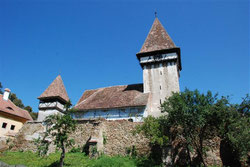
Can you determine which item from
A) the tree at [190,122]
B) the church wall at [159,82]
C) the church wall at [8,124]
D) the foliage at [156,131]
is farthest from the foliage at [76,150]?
the church wall at [8,124]

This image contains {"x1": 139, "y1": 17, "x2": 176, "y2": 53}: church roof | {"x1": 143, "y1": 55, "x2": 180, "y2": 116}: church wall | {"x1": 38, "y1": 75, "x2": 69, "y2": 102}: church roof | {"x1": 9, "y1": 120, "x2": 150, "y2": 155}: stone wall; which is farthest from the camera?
{"x1": 38, "y1": 75, "x2": 69, "y2": 102}: church roof

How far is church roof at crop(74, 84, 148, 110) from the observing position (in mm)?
20797

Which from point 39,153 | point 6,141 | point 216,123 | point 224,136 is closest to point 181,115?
point 216,123

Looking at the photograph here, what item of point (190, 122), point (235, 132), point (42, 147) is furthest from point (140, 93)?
point (42, 147)

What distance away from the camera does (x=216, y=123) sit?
37.8 feet

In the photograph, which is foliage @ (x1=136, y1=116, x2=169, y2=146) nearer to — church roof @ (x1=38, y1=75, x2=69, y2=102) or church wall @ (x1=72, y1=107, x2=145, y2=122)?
church wall @ (x1=72, y1=107, x2=145, y2=122)

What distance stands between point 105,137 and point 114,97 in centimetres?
863

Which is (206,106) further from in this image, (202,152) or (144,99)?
(144,99)

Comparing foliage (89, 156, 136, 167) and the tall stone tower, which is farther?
the tall stone tower

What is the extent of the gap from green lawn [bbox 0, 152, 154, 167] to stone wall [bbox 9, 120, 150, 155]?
111cm

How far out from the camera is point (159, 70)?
2352 cm

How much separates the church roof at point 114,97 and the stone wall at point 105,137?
17.2ft

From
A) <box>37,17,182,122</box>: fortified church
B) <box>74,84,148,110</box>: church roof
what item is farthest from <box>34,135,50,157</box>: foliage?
<box>74,84,148,110</box>: church roof

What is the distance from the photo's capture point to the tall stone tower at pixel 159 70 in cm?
2208
